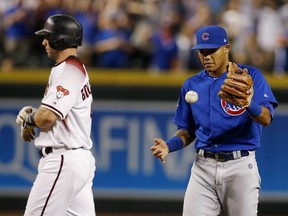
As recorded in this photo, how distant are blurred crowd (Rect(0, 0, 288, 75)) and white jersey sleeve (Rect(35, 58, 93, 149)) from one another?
5.20m

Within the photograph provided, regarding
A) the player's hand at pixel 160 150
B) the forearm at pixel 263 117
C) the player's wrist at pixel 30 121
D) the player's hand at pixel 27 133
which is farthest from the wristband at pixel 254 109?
the player's hand at pixel 27 133

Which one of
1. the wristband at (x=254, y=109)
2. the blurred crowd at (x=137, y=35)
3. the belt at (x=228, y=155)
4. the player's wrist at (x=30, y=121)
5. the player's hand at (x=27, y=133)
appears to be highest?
the blurred crowd at (x=137, y=35)

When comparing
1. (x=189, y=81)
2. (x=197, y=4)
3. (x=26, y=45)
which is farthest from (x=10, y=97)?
(x=189, y=81)

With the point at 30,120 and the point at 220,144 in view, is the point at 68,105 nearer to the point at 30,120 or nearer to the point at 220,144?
the point at 30,120

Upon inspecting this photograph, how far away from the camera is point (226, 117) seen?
18.5ft

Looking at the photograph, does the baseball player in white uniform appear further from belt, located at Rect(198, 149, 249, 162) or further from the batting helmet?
belt, located at Rect(198, 149, 249, 162)

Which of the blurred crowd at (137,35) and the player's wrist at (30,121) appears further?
the blurred crowd at (137,35)

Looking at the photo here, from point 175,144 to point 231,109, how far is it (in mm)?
513

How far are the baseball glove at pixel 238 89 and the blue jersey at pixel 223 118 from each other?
13.8 inches

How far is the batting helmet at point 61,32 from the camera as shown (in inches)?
212

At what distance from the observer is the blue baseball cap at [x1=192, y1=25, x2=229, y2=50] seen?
558 centimetres

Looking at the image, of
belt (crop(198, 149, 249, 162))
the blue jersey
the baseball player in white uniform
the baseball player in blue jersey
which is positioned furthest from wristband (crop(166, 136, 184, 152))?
the baseball player in white uniform

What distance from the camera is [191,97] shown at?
5.75 m

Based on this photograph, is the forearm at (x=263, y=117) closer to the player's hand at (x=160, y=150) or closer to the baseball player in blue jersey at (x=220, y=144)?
the baseball player in blue jersey at (x=220, y=144)
